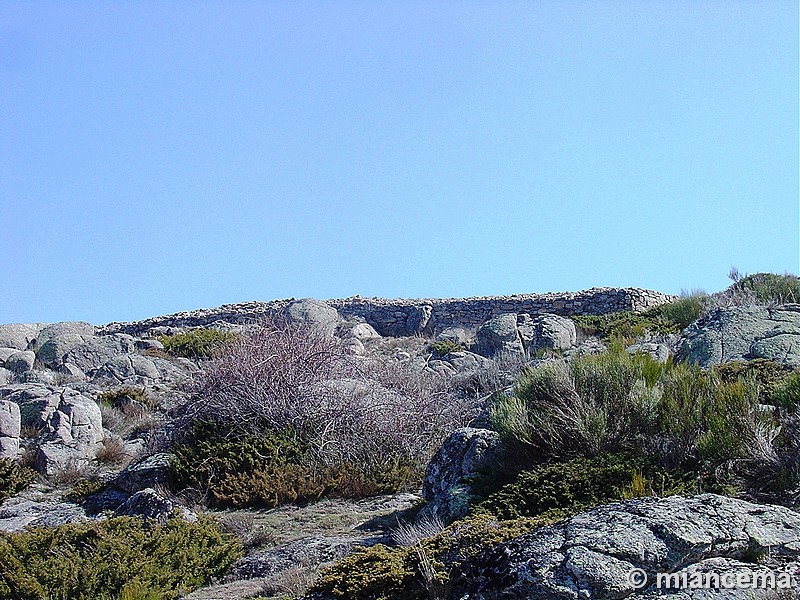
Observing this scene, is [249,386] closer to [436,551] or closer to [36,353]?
[436,551]

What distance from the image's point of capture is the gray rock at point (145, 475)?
10219 millimetres

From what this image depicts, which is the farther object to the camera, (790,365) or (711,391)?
(790,365)

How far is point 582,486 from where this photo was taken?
6230 mm

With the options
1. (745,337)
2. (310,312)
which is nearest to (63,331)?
(310,312)

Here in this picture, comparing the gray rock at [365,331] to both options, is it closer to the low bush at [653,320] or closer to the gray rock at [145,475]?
the low bush at [653,320]

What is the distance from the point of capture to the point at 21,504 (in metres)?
9.97

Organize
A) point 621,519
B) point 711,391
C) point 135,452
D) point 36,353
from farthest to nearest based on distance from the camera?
point 36,353 < point 135,452 < point 711,391 < point 621,519

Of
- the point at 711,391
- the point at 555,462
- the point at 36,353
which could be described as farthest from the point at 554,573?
the point at 36,353

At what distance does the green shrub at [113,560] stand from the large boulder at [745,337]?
6686mm

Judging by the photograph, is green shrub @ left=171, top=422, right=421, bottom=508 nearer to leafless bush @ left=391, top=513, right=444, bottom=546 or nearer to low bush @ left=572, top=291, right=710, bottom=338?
leafless bush @ left=391, top=513, right=444, bottom=546

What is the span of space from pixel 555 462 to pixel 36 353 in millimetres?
16809

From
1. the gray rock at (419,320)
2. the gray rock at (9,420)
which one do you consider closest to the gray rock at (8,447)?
the gray rock at (9,420)

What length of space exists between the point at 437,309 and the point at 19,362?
632 inches

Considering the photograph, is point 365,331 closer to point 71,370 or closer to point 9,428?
point 71,370
